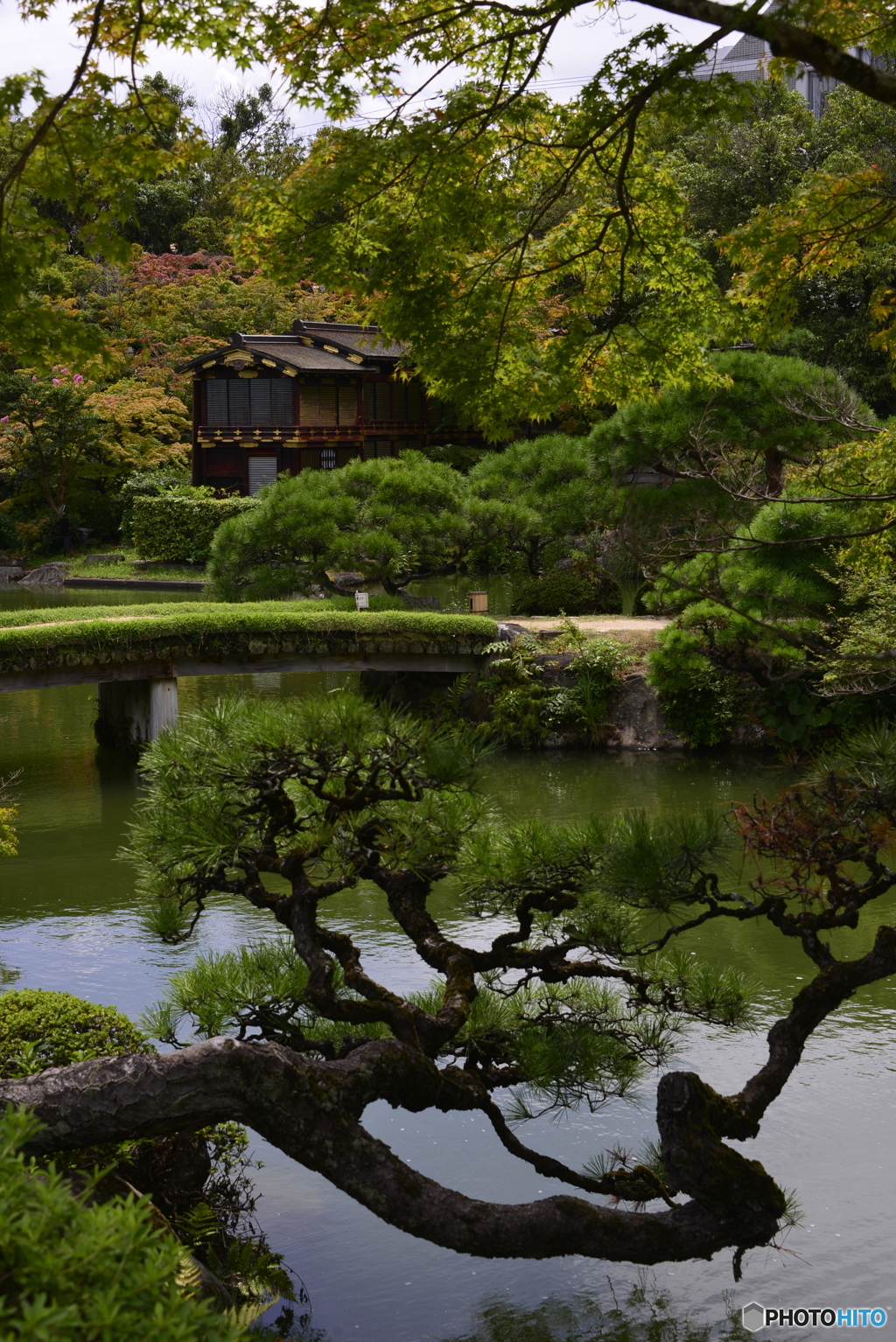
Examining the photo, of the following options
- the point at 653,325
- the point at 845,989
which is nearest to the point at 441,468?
the point at 653,325

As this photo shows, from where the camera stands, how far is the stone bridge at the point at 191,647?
1177 cm

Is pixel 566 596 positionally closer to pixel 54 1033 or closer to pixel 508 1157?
pixel 508 1157

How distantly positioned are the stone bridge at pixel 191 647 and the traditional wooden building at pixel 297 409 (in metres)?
15.2

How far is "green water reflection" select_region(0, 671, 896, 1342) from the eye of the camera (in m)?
4.25

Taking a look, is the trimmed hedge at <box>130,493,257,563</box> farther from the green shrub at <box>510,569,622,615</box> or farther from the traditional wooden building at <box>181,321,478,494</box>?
the green shrub at <box>510,569,622,615</box>

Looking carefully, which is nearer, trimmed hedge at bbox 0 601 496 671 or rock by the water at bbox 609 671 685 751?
trimmed hedge at bbox 0 601 496 671

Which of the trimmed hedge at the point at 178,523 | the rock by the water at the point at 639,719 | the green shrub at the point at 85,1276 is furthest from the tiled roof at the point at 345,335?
the green shrub at the point at 85,1276

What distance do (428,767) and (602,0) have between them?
2.90 metres

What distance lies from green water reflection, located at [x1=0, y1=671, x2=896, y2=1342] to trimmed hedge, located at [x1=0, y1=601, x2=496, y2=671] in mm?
2031

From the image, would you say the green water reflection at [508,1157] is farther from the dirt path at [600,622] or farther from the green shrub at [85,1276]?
the dirt path at [600,622]

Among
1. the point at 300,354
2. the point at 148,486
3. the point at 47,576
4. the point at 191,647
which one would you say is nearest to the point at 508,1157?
the point at 191,647

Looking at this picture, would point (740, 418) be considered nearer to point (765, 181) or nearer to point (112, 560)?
point (765, 181)

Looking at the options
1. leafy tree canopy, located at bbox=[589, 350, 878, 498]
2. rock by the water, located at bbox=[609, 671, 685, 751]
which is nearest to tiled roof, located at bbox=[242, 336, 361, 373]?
leafy tree canopy, located at bbox=[589, 350, 878, 498]

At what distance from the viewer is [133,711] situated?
44.2 feet
